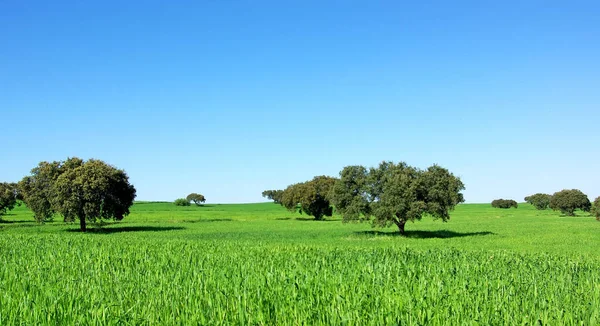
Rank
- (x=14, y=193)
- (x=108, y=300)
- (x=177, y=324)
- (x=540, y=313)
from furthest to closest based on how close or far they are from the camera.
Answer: (x=14, y=193) → (x=108, y=300) → (x=540, y=313) → (x=177, y=324)

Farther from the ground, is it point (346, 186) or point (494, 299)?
point (346, 186)

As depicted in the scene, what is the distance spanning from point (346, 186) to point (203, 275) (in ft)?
122

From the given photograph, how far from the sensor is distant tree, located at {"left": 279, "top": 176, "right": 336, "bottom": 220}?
92750 millimetres

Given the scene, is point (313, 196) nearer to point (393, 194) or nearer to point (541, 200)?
point (393, 194)

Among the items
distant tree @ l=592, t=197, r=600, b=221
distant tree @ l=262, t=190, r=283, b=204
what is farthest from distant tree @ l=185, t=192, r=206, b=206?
distant tree @ l=592, t=197, r=600, b=221

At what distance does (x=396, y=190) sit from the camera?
44094mm

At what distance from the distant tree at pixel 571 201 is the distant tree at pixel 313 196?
6792cm

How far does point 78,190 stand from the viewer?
52.3 metres

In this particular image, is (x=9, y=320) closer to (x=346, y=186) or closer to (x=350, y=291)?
(x=350, y=291)

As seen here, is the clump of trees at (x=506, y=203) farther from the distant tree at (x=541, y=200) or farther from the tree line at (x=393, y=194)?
the tree line at (x=393, y=194)

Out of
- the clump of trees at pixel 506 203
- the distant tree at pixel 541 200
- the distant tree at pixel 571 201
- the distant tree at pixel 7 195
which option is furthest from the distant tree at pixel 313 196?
the clump of trees at pixel 506 203

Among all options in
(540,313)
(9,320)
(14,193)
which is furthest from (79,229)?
(540,313)

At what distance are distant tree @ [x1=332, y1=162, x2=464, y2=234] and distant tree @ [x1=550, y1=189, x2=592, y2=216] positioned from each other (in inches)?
3448

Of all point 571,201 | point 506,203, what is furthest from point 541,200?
point 571,201
